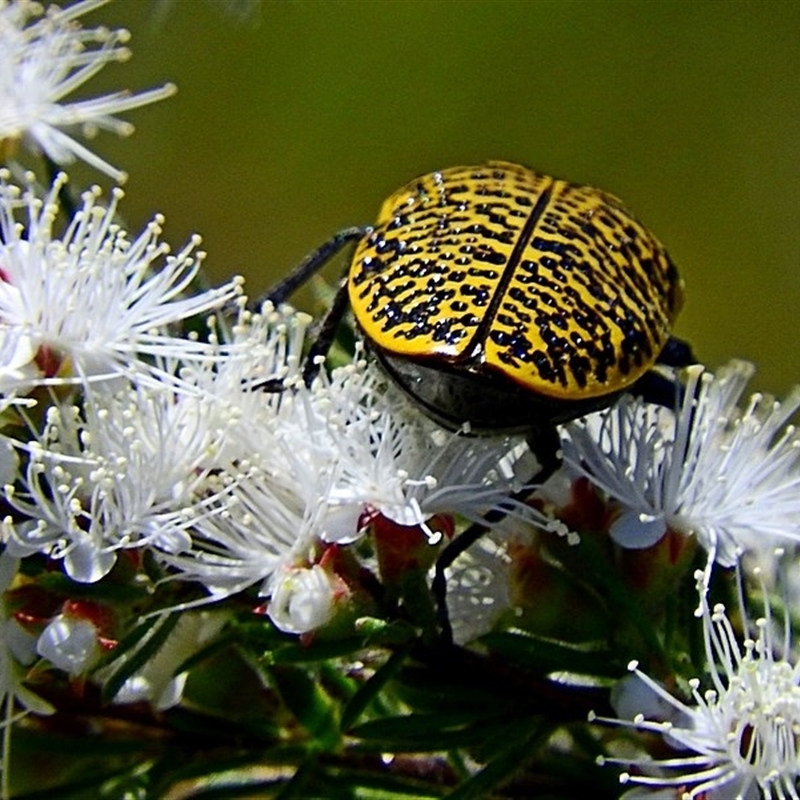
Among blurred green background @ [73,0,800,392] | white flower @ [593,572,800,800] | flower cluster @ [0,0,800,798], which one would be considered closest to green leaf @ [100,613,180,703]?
flower cluster @ [0,0,800,798]

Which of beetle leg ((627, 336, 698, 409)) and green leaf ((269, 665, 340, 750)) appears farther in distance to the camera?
beetle leg ((627, 336, 698, 409))

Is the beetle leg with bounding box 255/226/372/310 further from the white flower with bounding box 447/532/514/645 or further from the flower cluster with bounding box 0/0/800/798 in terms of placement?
the white flower with bounding box 447/532/514/645

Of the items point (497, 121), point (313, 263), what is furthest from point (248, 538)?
point (497, 121)

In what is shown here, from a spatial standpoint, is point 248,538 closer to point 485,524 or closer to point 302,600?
point 302,600

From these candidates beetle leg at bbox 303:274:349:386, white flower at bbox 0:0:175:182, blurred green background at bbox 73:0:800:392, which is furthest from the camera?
blurred green background at bbox 73:0:800:392

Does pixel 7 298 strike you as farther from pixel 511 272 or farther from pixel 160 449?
pixel 511 272

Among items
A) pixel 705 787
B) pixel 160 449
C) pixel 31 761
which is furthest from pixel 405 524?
pixel 31 761
